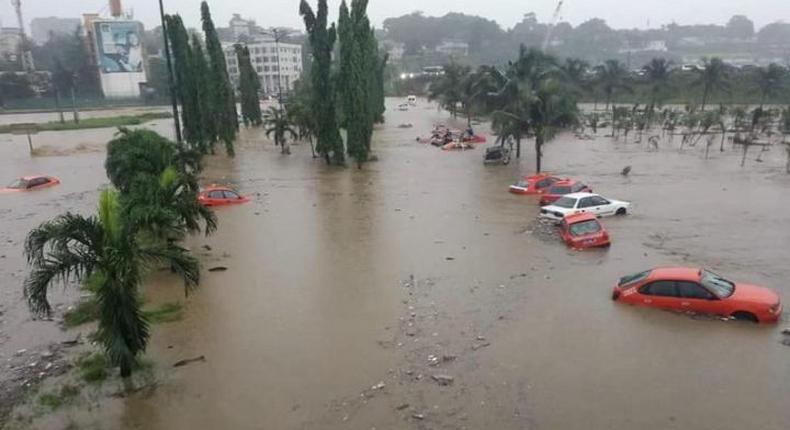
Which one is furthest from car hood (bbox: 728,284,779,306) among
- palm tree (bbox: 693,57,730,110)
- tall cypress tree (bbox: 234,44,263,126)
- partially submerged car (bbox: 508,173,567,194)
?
palm tree (bbox: 693,57,730,110)

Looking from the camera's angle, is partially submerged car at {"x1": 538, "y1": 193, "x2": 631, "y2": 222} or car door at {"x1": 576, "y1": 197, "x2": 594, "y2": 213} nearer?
partially submerged car at {"x1": 538, "y1": 193, "x2": 631, "y2": 222}

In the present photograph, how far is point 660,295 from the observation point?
1337cm

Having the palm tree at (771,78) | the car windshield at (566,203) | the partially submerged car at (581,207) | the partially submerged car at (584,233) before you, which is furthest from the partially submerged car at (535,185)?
the palm tree at (771,78)

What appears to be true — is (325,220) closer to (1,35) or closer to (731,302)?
(731,302)

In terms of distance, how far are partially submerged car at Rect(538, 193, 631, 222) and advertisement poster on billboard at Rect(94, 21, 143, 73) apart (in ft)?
410

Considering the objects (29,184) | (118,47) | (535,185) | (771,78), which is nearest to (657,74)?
(771,78)

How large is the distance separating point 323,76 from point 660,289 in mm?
27037

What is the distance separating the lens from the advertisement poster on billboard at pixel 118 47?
404 ft

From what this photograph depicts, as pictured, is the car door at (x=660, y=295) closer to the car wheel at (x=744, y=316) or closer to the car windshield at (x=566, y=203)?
the car wheel at (x=744, y=316)

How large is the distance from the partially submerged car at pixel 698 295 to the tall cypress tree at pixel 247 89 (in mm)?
56821

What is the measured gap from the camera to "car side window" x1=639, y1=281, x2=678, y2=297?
1326cm

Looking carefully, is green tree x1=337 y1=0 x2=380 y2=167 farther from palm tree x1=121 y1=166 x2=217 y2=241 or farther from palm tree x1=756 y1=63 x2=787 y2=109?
palm tree x1=756 y1=63 x2=787 y2=109

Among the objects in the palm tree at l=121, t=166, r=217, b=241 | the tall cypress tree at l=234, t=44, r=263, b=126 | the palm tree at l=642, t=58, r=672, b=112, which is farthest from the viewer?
the palm tree at l=642, t=58, r=672, b=112

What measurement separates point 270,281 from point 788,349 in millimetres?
12162
